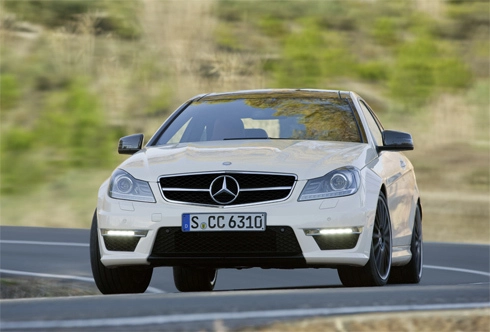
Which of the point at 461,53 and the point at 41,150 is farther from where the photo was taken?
the point at 461,53

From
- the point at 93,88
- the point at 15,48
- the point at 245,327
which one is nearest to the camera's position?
the point at 245,327

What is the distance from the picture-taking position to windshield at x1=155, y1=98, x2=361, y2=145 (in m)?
9.55

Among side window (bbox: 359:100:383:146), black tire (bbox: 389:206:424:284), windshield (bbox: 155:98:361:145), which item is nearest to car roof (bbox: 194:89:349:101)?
windshield (bbox: 155:98:361:145)

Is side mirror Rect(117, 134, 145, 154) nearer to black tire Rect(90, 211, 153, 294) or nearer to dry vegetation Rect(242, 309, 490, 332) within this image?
black tire Rect(90, 211, 153, 294)


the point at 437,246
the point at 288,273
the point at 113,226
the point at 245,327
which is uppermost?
the point at 245,327

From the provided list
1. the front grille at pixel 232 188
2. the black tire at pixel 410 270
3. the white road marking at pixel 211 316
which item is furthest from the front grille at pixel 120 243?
the black tire at pixel 410 270

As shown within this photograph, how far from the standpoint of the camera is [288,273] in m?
13.8

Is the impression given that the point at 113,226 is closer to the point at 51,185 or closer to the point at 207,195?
the point at 207,195

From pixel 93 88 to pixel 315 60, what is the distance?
20.3ft

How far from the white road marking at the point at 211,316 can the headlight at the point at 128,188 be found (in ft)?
8.57

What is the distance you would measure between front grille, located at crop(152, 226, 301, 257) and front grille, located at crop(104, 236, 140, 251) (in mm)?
254

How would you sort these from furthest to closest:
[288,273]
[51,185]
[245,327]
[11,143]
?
[11,143], [51,185], [288,273], [245,327]

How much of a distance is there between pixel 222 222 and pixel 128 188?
78cm

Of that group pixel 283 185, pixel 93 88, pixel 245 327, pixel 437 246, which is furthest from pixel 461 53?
pixel 245 327
